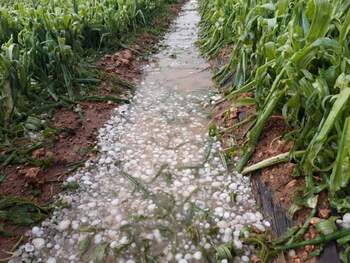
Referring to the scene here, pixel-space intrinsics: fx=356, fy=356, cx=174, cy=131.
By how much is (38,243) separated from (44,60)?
7.09 feet

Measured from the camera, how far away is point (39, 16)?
4.01m

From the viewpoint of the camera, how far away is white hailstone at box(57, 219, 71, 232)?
7.39 ft

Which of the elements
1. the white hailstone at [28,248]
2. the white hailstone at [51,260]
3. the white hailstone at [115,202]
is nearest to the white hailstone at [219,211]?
the white hailstone at [115,202]

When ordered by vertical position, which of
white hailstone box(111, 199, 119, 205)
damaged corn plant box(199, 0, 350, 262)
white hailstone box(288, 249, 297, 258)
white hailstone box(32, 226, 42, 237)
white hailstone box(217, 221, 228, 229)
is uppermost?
damaged corn plant box(199, 0, 350, 262)

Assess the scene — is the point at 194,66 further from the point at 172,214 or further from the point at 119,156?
the point at 172,214

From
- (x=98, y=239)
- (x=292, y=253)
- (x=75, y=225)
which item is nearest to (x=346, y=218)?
(x=292, y=253)

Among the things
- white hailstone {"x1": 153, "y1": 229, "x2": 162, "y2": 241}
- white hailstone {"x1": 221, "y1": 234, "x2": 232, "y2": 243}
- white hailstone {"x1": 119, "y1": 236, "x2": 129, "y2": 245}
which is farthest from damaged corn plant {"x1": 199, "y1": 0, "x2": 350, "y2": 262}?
white hailstone {"x1": 119, "y1": 236, "x2": 129, "y2": 245}

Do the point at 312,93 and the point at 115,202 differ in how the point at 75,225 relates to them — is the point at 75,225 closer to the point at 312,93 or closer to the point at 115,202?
the point at 115,202

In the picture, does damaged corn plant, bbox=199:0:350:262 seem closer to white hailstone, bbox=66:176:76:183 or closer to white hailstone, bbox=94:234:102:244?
white hailstone, bbox=94:234:102:244

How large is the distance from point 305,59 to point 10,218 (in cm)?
215

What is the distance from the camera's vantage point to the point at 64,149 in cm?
299

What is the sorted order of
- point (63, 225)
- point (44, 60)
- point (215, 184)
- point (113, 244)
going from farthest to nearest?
point (44, 60), point (215, 184), point (63, 225), point (113, 244)

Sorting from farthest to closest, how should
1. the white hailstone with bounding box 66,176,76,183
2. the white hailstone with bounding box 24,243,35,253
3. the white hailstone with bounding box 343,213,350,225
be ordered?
the white hailstone with bounding box 66,176,76,183 → the white hailstone with bounding box 24,243,35,253 → the white hailstone with bounding box 343,213,350,225

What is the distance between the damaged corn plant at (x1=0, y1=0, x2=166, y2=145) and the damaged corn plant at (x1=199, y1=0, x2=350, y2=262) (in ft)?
6.16
